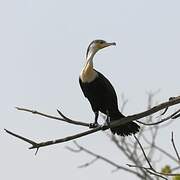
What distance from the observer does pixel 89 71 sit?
281 inches

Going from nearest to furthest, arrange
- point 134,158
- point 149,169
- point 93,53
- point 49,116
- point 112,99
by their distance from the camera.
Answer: point 149,169
point 49,116
point 93,53
point 112,99
point 134,158

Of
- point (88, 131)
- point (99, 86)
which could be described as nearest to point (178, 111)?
point (88, 131)

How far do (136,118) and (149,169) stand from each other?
0.31 m

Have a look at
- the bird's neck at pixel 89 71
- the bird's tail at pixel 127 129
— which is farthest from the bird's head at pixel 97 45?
the bird's tail at pixel 127 129

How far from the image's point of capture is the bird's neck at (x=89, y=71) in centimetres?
692

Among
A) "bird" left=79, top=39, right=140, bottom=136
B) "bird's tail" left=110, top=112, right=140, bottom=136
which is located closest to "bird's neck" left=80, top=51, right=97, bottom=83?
"bird" left=79, top=39, right=140, bottom=136

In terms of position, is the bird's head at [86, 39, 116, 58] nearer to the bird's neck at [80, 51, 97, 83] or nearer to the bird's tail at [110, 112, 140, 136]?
the bird's neck at [80, 51, 97, 83]

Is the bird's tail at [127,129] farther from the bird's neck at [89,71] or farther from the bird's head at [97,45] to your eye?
the bird's head at [97,45]

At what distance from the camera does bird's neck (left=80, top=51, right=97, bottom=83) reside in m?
6.92

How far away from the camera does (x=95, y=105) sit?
753 centimetres

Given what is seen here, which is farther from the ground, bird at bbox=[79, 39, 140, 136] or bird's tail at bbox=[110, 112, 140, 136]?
bird at bbox=[79, 39, 140, 136]

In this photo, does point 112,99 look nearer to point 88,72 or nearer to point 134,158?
point 88,72

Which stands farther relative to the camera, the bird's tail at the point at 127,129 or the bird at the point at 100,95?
the bird at the point at 100,95

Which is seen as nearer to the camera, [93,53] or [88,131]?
[88,131]
